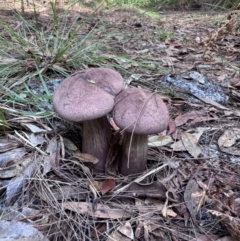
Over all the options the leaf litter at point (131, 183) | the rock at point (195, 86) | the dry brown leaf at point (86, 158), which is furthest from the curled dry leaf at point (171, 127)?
the dry brown leaf at point (86, 158)

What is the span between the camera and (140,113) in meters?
1.43

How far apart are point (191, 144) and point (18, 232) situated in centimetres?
106

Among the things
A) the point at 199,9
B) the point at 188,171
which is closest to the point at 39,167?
the point at 188,171

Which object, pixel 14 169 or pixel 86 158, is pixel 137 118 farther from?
pixel 14 169

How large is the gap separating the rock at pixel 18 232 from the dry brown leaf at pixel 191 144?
0.95m

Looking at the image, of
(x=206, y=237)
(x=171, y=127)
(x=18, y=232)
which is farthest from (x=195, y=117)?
(x=18, y=232)

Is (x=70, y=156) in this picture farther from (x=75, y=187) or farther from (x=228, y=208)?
(x=228, y=208)

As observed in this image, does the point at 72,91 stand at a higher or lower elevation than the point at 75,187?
Answer: higher

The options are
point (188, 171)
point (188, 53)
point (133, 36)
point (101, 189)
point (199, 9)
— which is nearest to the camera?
point (101, 189)

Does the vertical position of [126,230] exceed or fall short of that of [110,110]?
it falls short

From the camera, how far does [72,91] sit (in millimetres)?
1469

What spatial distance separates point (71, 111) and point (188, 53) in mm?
2393

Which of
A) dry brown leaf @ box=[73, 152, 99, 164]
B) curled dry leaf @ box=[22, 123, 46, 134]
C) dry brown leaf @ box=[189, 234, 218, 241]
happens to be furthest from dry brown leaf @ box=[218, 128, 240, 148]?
curled dry leaf @ box=[22, 123, 46, 134]

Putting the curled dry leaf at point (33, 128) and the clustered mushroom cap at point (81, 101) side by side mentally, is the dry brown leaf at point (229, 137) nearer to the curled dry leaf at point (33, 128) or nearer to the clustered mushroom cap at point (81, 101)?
the clustered mushroom cap at point (81, 101)
